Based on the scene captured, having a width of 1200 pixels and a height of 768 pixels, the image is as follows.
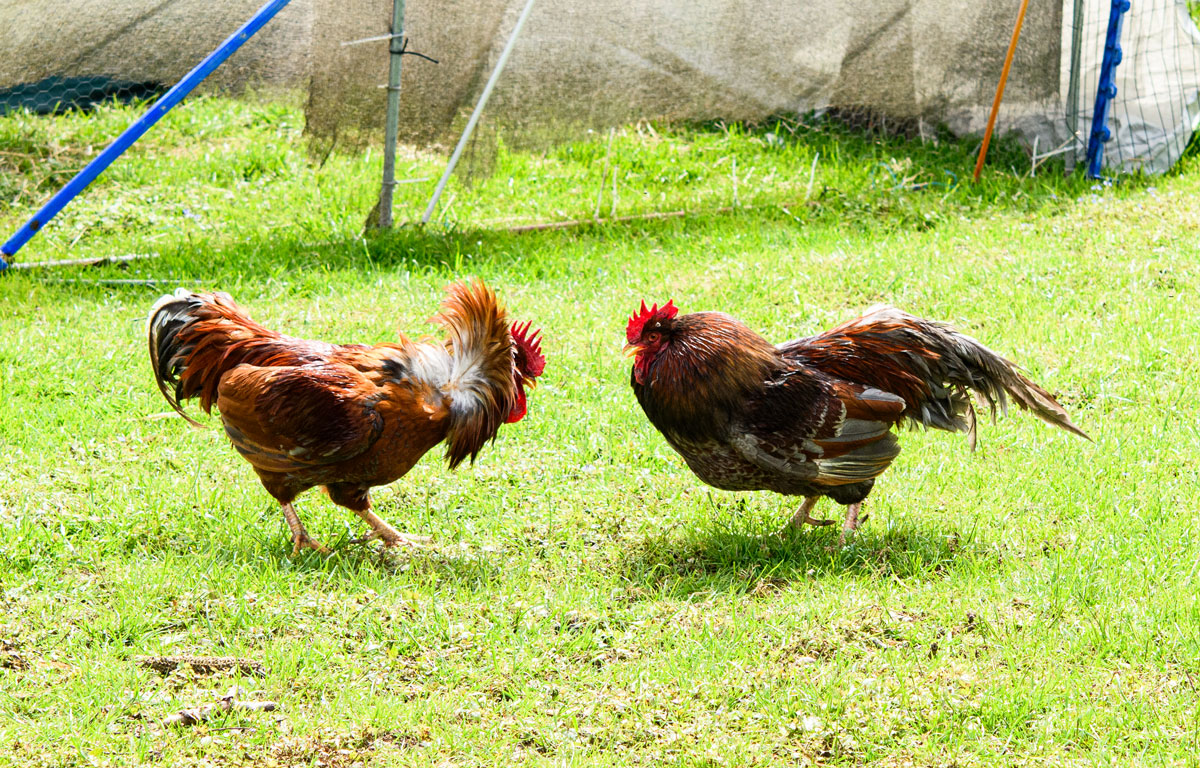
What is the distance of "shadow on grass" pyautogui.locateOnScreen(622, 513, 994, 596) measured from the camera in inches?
168

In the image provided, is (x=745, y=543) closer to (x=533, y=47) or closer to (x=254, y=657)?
(x=254, y=657)

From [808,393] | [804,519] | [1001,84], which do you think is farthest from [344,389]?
[1001,84]

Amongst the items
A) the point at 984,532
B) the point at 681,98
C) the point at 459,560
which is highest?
the point at 681,98

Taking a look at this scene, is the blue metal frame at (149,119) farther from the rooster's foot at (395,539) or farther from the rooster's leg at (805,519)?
the rooster's leg at (805,519)

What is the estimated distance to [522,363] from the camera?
4.70 m

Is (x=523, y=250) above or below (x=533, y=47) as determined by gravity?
below

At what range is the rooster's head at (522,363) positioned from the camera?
183 inches

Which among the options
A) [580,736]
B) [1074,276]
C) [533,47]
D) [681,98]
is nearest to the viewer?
[580,736]

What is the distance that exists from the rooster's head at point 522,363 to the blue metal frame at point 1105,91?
6.15 m

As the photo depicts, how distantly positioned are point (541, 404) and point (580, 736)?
8.36 feet

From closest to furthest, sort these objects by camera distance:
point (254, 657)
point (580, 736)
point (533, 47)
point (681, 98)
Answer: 1. point (580, 736)
2. point (254, 657)
3. point (533, 47)
4. point (681, 98)

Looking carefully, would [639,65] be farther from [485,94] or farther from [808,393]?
[808,393]

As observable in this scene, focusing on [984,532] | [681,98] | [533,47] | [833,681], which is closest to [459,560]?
[833,681]

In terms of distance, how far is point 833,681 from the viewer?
11.6 feet
